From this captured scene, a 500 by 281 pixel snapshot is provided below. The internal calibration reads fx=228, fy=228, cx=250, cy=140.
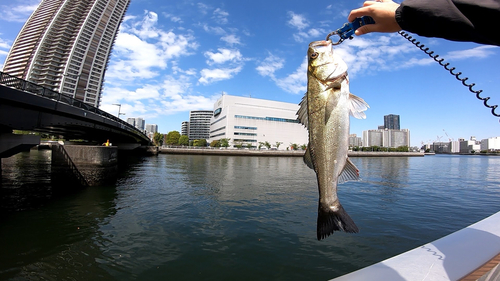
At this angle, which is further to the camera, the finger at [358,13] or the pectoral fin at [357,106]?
the pectoral fin at [357,106]

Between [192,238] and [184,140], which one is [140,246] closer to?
[192,238]

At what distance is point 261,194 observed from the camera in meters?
16.8

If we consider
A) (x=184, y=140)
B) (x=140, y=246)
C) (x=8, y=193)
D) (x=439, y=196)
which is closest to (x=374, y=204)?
(x=439, y=196)

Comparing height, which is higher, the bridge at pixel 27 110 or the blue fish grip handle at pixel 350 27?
the bridge at pixel 27 110

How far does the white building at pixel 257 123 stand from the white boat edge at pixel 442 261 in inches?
4124

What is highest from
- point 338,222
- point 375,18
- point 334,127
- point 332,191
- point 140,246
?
point 375,18

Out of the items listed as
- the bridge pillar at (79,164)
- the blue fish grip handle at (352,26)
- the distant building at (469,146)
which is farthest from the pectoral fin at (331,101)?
the distant building at (469,146)

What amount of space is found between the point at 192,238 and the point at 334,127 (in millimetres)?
8173

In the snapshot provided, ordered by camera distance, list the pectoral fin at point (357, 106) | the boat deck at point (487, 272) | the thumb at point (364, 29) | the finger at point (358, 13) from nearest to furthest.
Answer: the finger at point (358, 13) < the thumb at point (364, 29) < the boat deck at point (487, 272) < the pectoral fin at point (357, 106)

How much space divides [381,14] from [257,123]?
11278 cm

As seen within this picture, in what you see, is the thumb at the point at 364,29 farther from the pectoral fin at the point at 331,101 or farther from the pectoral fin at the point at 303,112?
the pectoral fin at the point at 303,112

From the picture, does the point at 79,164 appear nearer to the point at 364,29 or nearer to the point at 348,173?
the point at 348,173

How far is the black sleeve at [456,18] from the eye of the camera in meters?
1.17

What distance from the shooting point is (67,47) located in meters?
112
